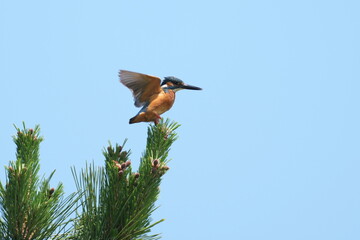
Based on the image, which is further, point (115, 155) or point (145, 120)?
point (145, 120)

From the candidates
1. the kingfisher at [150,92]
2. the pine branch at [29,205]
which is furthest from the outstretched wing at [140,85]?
the pine branch at [29,205]

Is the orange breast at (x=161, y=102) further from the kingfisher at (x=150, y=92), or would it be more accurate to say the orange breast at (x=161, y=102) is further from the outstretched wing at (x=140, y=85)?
the outstretched wing at (x=140, y=85)

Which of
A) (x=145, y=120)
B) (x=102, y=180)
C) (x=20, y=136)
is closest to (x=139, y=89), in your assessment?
(x=145, y=120)

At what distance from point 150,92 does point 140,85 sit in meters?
0.16

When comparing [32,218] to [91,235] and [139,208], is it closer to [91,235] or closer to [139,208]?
[91,235]

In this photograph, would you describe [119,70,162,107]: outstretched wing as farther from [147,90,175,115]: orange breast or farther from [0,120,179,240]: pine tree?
[0,120,179,240]: pine tree

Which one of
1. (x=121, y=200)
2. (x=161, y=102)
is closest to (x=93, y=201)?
(x=121, y=200)

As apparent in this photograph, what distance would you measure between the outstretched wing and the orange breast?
8.1 inches

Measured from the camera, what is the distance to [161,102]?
5.69 m

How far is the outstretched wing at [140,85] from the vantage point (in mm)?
5891

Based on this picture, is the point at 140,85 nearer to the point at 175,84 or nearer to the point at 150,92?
the point at 150,92

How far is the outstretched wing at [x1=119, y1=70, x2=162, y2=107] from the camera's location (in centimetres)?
589

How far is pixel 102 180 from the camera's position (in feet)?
9.63

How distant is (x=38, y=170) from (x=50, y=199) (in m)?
0.30
